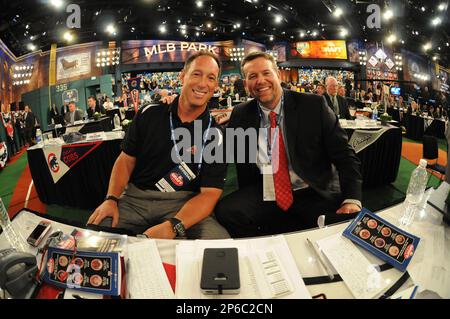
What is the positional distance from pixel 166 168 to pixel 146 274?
82cm

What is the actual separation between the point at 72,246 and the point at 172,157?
77 cm

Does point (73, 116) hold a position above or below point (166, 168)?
above

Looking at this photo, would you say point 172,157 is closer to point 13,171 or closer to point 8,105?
point 13,171

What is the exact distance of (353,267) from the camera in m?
0.79

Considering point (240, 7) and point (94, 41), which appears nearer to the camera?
point (94, 41)

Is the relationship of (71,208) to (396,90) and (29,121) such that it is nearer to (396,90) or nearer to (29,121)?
(29,121)

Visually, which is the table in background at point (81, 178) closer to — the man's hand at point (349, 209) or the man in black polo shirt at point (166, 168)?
the man in black polo shirt at point (166, 168)

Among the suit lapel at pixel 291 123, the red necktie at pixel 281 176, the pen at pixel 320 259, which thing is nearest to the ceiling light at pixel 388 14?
the suit lapel at pixel 291 123

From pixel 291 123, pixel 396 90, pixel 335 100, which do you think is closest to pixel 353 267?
pixel 291 123

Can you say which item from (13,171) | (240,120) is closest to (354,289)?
(240,120)

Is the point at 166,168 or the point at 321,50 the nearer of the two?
the point at 166,168

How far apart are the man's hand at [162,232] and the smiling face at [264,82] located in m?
0.98

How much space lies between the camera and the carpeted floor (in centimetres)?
301

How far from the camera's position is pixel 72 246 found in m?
0.84
